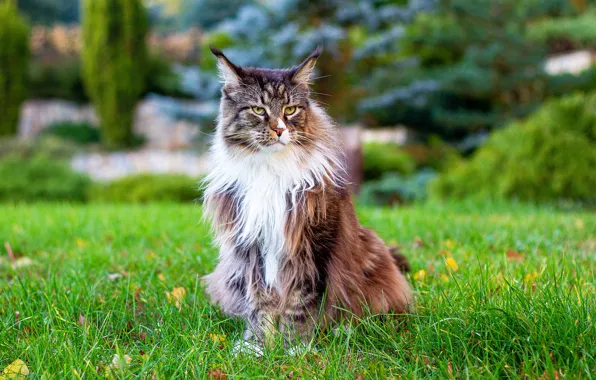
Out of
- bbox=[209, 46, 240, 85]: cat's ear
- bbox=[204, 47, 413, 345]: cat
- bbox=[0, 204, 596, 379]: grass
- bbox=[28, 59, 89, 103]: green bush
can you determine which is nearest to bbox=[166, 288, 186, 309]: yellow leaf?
bbox=[0, 204, 596, 379]: grass

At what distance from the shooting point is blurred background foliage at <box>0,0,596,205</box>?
7898 mm

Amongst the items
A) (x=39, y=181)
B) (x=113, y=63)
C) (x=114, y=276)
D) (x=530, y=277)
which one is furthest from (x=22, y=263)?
(x=113, y=63)

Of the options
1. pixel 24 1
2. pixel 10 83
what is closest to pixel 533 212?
pixel 10 83

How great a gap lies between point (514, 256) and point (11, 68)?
50.2 ft

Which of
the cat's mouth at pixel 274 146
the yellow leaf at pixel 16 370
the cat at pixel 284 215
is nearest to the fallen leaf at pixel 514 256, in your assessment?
the cat at pixel 284 215

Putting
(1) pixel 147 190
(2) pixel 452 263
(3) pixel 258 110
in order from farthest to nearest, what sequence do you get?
(1) pixel 147 190 → (2) pixel 452 263 → (3) pixel 258 110

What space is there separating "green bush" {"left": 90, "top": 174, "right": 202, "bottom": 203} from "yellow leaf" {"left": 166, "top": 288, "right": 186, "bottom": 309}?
24.7ft

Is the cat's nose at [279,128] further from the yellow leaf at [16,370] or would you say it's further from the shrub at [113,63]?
the shrub at [113,63]

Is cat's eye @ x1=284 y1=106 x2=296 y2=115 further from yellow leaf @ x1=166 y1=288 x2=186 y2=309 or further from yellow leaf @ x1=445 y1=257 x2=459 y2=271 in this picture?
yellow leaf @ x1=445 y1=257 x2=459 y2=271

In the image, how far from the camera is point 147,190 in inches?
425

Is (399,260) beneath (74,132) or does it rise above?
above

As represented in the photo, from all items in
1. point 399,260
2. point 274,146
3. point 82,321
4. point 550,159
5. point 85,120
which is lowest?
point 85,120

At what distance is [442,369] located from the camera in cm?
212

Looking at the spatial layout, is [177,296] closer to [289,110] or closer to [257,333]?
[257,333]
